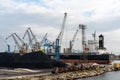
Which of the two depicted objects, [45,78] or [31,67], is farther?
[31,67]

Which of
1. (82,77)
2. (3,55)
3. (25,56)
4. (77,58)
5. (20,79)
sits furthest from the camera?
(77,58)

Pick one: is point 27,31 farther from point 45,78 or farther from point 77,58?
point 45,78

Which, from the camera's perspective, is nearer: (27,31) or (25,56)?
(25,56)

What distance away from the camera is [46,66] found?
123750 millimetres

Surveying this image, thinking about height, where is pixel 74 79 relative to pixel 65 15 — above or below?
below

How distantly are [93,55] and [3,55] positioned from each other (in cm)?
6373

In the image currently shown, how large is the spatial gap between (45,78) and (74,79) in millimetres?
11834

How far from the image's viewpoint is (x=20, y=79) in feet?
233

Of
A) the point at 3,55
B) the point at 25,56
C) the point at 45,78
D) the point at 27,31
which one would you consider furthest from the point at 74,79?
the point at 27,31

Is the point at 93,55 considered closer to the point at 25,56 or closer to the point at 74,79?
the point at 25,56

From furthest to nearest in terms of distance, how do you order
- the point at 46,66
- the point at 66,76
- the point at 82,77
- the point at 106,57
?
the point at 106,57, the point at 46,66, the point at 82,77, the point at 66,76

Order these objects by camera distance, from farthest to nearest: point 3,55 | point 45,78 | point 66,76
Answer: point 3,55
point 66,76
point 45,78

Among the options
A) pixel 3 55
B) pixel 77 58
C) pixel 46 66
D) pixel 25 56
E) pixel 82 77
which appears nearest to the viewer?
pixel 82 77

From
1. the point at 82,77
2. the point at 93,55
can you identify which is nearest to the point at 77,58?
the point at 93,55
